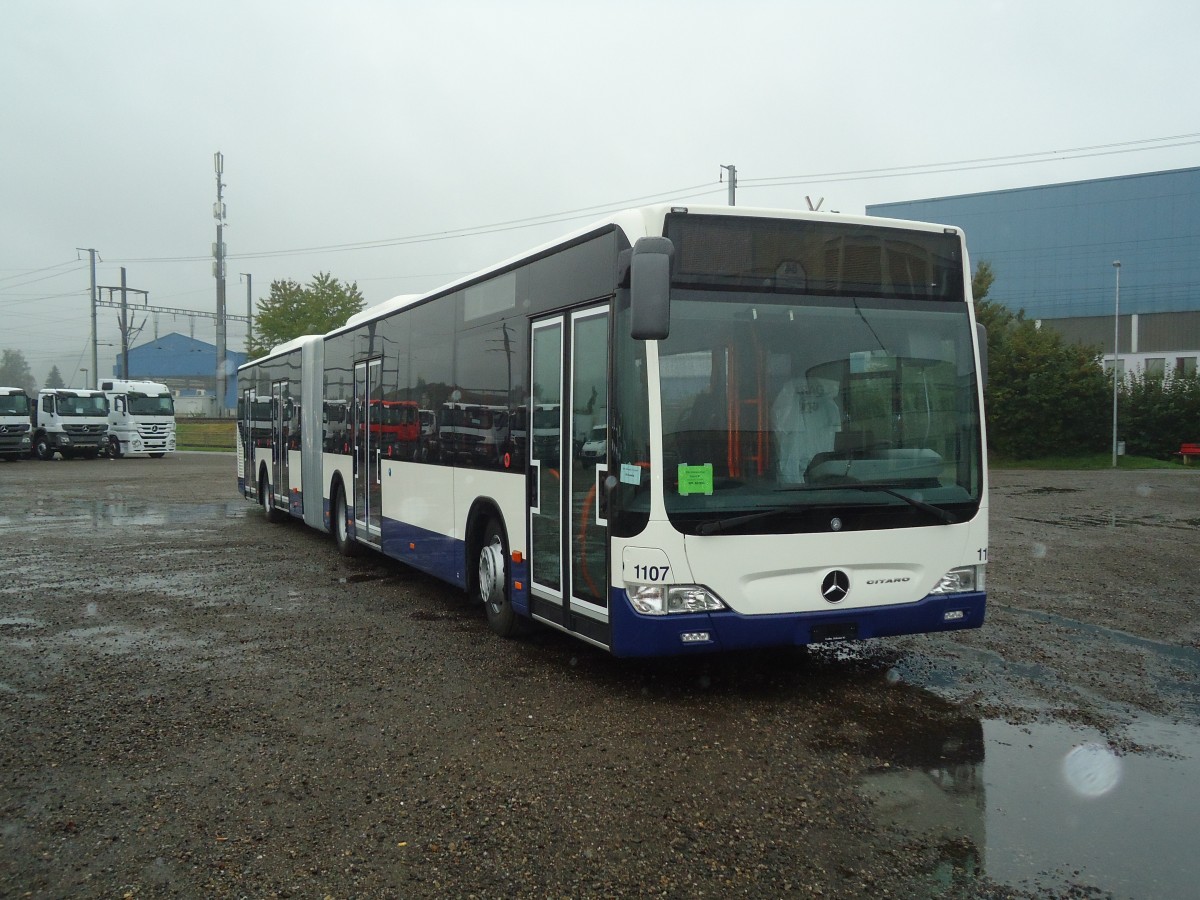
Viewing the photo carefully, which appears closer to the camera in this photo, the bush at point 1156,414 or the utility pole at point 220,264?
the bush at point 1156,414

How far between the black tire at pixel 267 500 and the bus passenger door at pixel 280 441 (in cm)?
43

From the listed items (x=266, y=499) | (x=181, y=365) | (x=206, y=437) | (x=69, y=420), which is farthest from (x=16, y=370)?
A: (x=266, y=499)

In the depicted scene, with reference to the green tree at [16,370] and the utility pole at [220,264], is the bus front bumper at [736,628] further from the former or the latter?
the green tree at [16,370]

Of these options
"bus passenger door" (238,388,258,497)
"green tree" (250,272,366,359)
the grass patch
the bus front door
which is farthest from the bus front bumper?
the grass patch

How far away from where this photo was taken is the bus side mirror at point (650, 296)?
5.67 metres

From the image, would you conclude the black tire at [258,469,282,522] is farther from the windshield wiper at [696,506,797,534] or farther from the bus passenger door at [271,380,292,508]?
the windshield wiper at [696,506,797,534]

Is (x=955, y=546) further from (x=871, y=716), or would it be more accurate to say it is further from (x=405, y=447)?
(x=405, y=447)

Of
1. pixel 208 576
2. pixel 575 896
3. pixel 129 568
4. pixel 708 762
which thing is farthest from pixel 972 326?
pixel 129 568

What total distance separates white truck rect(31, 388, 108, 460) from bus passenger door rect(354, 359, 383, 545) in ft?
109

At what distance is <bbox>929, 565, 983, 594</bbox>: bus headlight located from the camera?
6602 mm

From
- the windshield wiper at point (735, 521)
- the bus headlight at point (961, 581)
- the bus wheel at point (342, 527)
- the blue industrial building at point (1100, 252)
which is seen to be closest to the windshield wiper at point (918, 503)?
the bus headlight at point (961, 581)

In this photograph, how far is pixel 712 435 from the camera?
6008mm

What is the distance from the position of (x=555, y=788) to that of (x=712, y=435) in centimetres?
218

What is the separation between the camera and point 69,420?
40.6 m
